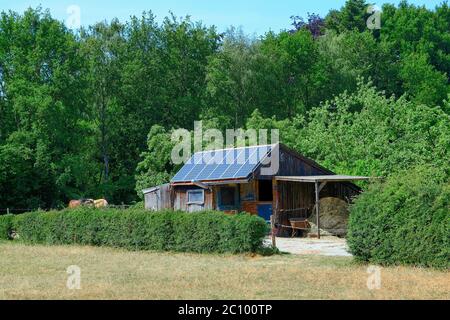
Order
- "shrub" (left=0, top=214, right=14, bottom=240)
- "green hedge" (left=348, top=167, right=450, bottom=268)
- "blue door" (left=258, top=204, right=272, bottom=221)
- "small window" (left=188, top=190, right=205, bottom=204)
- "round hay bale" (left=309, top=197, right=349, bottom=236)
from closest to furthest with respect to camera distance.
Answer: "green hedge" (left=348, top=167, right=450, bottom=268), "round hay bale" (left=309, top=197, right=349, bottom=236), "shrub" (left=0, top=214, right=14, bottom=240), "blue door" (left=258, top=204, right=272, bottom=221), "small window" (left=188, top=190, right=205, bottom=204)

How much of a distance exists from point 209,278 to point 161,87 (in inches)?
1744

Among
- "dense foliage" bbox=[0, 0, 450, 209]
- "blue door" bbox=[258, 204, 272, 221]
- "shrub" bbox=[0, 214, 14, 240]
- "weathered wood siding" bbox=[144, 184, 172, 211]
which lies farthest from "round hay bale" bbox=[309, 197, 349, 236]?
"shrub" bbox=[0, 214, 14, 240]

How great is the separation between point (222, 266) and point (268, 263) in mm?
1530

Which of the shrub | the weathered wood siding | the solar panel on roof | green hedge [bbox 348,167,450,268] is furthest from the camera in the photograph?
the weathered wood siding

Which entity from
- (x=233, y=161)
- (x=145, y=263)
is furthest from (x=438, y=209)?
(x=233, y=161)

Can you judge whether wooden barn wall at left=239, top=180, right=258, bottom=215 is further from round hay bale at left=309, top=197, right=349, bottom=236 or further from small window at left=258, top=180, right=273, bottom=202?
round hay bale at left=309, top=197, right=349, bottom=236

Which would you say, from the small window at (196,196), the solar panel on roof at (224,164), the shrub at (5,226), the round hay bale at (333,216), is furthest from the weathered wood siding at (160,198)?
the round hay bale at (333,216)

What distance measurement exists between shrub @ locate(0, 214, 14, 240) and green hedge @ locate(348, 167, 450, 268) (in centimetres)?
1800

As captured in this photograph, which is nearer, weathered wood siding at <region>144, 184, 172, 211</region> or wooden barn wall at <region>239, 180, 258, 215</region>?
wooden barn wall at <region>239, 180, 258, 215</region>

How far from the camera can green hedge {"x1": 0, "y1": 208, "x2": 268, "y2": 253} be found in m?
20.7

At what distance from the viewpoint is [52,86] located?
50.8 meters

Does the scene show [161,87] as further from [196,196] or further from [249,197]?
[249,197]

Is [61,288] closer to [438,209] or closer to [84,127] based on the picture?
[438,209]

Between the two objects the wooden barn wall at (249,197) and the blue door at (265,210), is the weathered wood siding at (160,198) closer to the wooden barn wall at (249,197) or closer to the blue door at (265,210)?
the wooden barn wall at (249,197)
